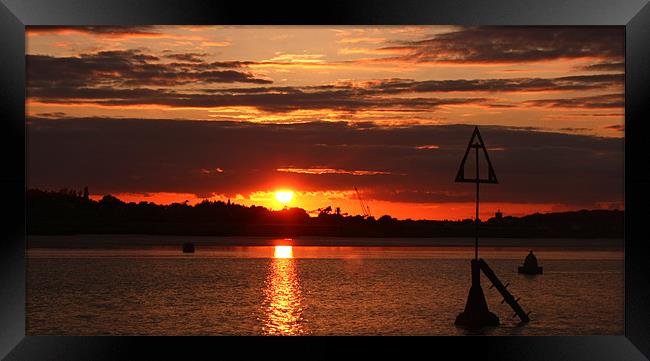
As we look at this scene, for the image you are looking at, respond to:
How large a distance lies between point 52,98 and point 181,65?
10770 millimetres

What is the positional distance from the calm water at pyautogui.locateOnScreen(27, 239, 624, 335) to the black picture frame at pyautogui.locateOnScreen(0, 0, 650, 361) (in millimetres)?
16863

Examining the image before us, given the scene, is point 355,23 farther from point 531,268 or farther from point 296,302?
point 531,268

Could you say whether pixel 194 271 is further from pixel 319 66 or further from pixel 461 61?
pixel 461 61

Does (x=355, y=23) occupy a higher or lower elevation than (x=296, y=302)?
higher

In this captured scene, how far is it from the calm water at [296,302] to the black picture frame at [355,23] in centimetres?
1686

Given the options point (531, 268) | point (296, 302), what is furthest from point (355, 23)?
point (531, 268)

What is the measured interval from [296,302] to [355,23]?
42.6 m

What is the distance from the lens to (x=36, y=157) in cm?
6869

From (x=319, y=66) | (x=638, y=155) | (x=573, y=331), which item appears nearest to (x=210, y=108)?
(x=319, y=66)

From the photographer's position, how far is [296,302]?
49.3 metres

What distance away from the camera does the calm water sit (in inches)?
1513

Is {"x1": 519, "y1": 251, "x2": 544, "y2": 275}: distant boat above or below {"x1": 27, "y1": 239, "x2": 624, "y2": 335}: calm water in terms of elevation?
above

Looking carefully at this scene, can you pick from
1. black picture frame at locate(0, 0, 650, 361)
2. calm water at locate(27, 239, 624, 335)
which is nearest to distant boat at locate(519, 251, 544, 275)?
calm water at locate(27, 239, 624, 335)

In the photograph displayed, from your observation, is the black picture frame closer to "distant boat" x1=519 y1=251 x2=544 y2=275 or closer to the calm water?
the calm water
